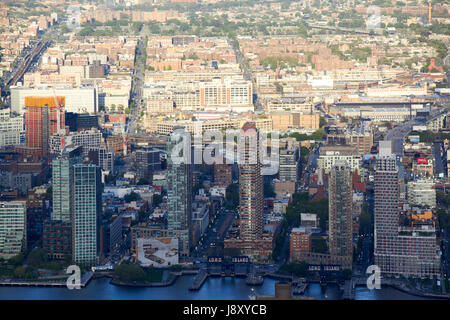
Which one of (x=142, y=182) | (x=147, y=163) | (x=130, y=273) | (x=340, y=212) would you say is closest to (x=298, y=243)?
(x=340, y=212)

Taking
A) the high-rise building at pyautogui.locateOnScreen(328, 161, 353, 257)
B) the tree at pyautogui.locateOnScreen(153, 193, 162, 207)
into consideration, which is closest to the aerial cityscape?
the high-rise building at pyautogui.locateOnScreen(328, 161, 353, 257)

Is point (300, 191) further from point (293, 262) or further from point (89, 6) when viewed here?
point (89, 6)

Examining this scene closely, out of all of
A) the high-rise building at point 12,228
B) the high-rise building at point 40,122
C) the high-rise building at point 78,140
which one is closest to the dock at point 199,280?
the high-rise building at point 12,228

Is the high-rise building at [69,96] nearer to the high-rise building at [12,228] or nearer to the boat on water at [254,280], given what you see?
the high-rise building at [12,228]

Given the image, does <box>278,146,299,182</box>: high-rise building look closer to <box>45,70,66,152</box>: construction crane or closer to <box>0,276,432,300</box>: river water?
<box>45,70,66,152</box>: construction crane
